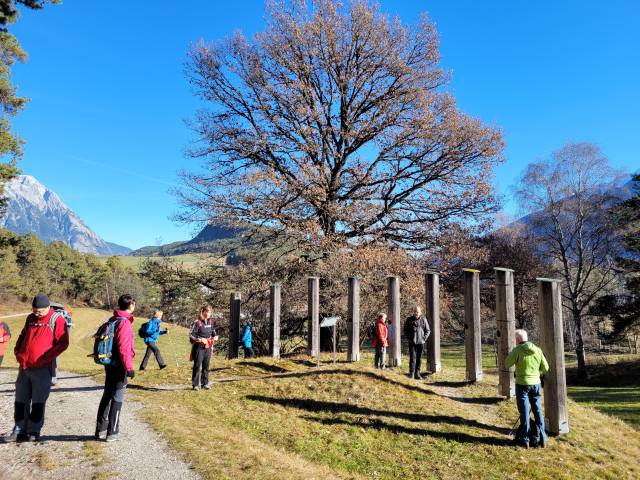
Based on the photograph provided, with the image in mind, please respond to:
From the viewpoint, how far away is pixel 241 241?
749 inches

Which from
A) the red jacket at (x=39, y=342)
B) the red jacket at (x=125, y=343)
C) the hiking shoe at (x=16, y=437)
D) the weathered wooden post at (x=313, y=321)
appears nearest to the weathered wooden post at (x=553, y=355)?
the weathered wooden post at (x=313, y=321)

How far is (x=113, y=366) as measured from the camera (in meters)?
6.21

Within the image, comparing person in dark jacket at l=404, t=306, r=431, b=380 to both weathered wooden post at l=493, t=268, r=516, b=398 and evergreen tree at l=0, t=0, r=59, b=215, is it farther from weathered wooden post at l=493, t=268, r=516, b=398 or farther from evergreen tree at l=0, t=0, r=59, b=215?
evergreen tree at l=0, t=0, r=59, b=215

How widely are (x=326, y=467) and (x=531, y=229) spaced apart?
98.1ft

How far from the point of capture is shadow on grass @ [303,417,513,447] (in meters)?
7.54

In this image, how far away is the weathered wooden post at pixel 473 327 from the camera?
10781 mm

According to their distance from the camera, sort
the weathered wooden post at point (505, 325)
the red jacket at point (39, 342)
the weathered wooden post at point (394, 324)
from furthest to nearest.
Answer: the weathered wooden post at point (394, 324) → the weathered wooden post at point (505, 325) → the red jacket at point (39, 342)

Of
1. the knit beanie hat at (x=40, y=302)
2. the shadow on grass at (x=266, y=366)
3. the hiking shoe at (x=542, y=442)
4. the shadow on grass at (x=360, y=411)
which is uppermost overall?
the knit beanie hat at (x=40, y=302)

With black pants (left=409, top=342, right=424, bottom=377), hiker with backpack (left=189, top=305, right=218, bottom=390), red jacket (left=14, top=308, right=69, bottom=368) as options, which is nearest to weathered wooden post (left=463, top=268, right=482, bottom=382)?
black pants (left=409, top=342, right=424, bottom=377)

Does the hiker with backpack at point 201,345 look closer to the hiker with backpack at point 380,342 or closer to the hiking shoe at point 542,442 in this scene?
the hiker with backpack at point 380,342

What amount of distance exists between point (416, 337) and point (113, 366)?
23.9ft

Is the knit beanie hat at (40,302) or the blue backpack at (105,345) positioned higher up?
the knit beanie hat at (40,302)

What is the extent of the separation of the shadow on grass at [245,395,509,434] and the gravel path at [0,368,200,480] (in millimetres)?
3018

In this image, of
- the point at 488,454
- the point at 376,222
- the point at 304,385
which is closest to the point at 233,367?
the point at 304,385
